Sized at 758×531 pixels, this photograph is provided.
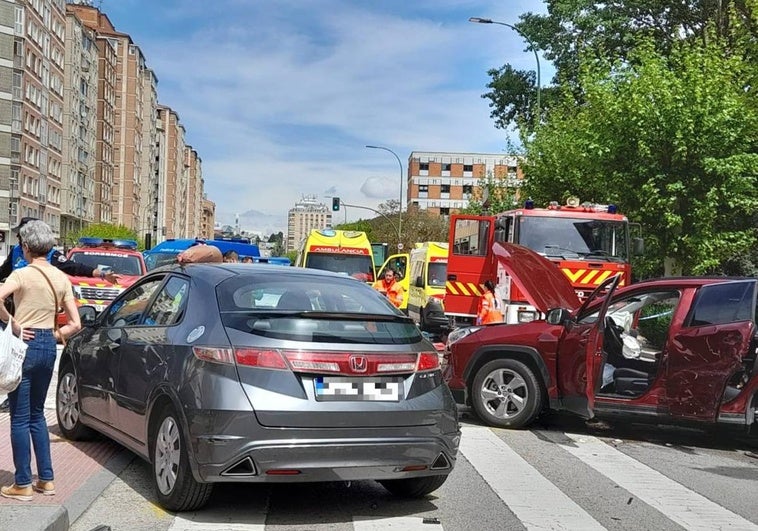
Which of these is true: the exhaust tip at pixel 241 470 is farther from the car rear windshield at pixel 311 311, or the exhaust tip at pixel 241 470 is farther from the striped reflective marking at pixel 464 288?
the striped reflective marking at pixel 464 288

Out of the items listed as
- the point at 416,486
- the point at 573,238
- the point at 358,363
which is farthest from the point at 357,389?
the point at 573,238

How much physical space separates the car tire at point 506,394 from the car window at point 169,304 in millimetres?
3871

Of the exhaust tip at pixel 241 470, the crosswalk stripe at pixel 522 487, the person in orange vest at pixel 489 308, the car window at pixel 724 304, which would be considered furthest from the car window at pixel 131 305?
the person in orange vest at pixel 489 308

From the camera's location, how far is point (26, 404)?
521cm

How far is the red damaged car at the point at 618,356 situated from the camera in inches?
304

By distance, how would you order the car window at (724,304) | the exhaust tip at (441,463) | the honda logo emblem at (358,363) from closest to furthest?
1. the honda logo emblem at (358,363)
2. the exhaust tip at (441,463)
3. the car window at (724,304)

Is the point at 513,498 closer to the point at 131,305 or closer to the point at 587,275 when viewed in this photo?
the point at 131,305

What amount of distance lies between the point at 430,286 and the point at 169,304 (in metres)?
16.4

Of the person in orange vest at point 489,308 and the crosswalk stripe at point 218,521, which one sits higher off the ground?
the person in orange vest at point 489,308

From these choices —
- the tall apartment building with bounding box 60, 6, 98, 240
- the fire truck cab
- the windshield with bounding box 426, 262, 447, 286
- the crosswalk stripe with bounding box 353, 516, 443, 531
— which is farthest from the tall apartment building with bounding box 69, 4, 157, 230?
the crosswalk stripe with bounding box 353, 516, 443, 531

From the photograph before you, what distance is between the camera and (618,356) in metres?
8.88

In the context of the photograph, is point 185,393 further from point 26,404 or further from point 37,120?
point 37,120

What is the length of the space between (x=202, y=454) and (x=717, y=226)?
1613 centimetres

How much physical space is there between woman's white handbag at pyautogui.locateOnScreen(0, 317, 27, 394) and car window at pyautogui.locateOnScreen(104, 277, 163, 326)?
135cm
